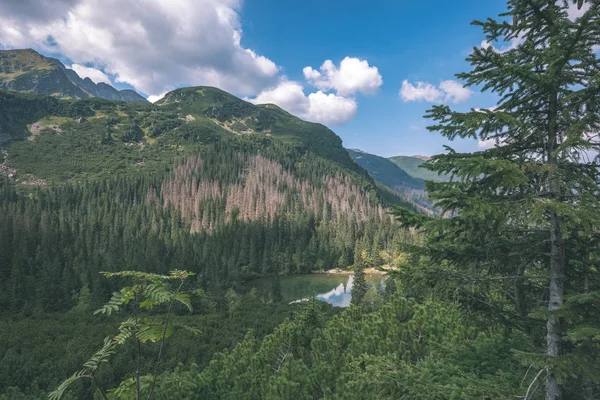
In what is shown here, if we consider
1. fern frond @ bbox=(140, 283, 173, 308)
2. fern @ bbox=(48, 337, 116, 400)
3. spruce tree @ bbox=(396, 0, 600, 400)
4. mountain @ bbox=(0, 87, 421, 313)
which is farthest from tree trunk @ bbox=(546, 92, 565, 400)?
mountain @ bbox=(0, 87, 421, 313)

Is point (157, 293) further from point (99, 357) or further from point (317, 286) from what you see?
point (317, 286)

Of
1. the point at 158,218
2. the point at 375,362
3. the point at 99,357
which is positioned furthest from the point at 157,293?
the point at 158,218

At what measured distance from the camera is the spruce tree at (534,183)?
184 inches

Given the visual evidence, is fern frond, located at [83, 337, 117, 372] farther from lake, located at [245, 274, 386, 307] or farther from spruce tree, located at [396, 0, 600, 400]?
lake, located at [245, 274, 386, 307]

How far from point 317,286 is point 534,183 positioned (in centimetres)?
7191

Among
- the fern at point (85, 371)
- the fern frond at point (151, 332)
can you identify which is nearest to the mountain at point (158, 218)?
the fern frond at point (151, 332)

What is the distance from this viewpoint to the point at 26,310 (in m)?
41.5

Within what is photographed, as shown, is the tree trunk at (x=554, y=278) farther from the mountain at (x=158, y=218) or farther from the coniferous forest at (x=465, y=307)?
the mountain at (x=158, y=218)

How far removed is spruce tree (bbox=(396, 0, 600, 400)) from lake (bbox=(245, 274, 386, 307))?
186 feet

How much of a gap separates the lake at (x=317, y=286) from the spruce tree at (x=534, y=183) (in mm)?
56564

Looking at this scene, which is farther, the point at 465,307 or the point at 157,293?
the point at 465,307

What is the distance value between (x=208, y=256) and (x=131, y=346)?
1885 inches

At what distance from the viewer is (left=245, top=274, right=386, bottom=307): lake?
63919mm

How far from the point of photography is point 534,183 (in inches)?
211
